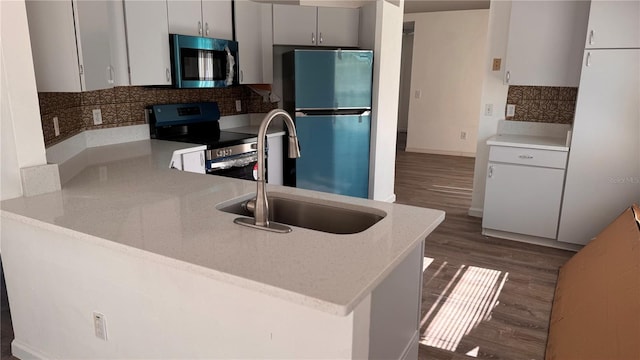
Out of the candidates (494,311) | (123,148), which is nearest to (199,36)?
(123,148)

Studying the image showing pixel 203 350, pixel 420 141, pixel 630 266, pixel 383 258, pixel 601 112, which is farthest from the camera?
pixel 420 141

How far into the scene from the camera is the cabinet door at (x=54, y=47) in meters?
2.24

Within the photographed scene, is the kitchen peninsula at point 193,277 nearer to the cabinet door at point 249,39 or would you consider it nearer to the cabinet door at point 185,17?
the cabinet door at point 185,17

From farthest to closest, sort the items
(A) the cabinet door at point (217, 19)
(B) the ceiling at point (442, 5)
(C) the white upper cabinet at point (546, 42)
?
1. (B) the ceiling at point (442, 5)
2. (C) the white upper cabinet at point (546, 42)
3. (A) the cabinet door at point (217, 19)

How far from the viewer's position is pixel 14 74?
181cm

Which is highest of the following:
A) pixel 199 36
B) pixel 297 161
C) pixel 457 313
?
pixel 199 36

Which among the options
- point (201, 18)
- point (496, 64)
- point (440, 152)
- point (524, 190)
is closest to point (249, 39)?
point (201, 18)

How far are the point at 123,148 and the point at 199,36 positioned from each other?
1064mm

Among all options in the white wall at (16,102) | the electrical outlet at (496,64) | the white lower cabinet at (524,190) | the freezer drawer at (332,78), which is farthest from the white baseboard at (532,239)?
the white wall at (16,102)

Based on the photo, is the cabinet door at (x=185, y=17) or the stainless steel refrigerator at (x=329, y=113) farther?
the stainless steel refrigerator at (x=329, y=113)

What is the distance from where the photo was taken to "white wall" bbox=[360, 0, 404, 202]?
4.23 meters

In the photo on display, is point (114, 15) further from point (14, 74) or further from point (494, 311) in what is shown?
point (494, 311)

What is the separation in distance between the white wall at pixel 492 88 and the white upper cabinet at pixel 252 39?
2137 millimetres

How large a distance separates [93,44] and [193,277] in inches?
67.5
